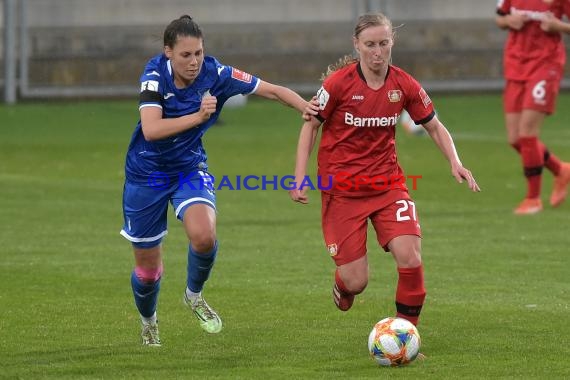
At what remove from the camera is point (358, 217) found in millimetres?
8008

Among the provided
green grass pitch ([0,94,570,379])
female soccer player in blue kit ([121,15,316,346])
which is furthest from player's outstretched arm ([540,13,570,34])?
female soccer player in blue kit ([121,15,316,346])

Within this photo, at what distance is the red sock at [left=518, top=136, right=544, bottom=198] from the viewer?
551 inches

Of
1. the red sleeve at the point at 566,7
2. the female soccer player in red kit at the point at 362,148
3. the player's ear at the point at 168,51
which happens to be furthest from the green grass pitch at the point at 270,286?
the red sleeve at the point at 566,7

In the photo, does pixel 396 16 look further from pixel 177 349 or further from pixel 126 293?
pixel 177 349

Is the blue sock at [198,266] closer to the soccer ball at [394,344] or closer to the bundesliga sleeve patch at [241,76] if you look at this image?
the bundesliga sleeve patch at [241,76]

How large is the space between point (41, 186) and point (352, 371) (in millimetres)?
9946

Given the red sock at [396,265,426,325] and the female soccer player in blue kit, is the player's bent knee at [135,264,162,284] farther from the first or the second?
the red sock at [396,265,426,325]

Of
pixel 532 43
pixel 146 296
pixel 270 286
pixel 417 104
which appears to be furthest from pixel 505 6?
pixel 146 296

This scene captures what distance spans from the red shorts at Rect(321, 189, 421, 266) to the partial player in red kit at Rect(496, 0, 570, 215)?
6.17 meters

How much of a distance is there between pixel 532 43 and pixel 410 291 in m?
6.89

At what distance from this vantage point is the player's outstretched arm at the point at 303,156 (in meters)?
7.76

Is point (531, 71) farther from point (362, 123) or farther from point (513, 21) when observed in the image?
point (362, 123)

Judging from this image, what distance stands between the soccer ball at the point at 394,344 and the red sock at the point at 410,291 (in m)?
0.37

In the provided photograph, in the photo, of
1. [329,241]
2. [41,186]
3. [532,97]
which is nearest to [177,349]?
[329,241]
